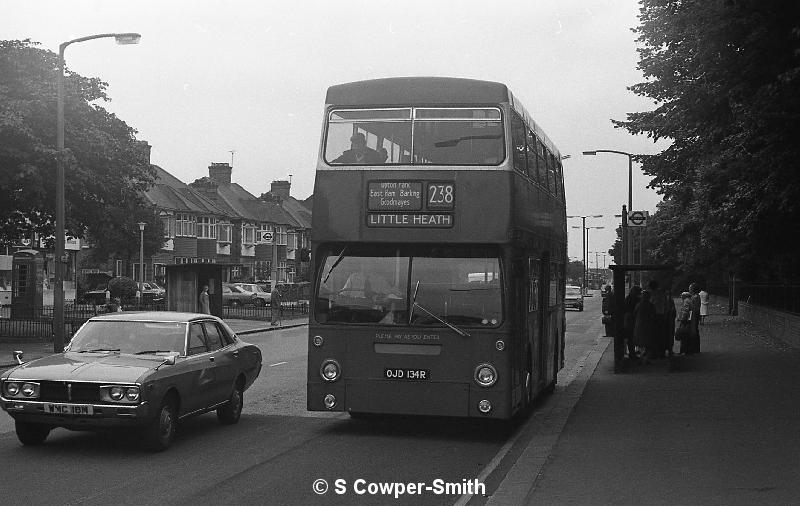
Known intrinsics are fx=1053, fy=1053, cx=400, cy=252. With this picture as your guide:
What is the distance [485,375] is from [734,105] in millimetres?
7301

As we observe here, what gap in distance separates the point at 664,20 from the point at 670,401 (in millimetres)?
7135

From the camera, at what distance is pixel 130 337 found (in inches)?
447

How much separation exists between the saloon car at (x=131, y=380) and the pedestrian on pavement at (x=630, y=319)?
1149cm

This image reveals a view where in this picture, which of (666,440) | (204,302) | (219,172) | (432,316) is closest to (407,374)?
(432,316)

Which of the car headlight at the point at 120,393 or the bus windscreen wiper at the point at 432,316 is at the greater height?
the bus windscreen wiper at the point at 432,316

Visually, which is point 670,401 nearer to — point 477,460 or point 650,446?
point 650,446

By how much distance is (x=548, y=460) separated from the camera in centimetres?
1010

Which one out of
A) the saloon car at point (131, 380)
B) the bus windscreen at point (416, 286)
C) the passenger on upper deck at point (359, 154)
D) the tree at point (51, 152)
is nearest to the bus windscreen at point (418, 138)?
the passenger on upper deck at point (359, 154)

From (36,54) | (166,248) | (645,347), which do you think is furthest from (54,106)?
(166,248)

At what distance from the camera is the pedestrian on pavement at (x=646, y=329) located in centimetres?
2239

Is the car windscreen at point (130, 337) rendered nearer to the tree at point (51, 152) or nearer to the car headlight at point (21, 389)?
the car headlight at point (21, 389)

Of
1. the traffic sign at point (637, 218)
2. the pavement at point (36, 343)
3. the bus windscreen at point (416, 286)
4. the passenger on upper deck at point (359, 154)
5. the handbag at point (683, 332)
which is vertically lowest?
the pavement at point (36, 343)

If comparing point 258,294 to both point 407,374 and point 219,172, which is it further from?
point 407,374

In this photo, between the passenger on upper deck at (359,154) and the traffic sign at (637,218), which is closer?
Result: the passenger on upper deck at (359,154)
